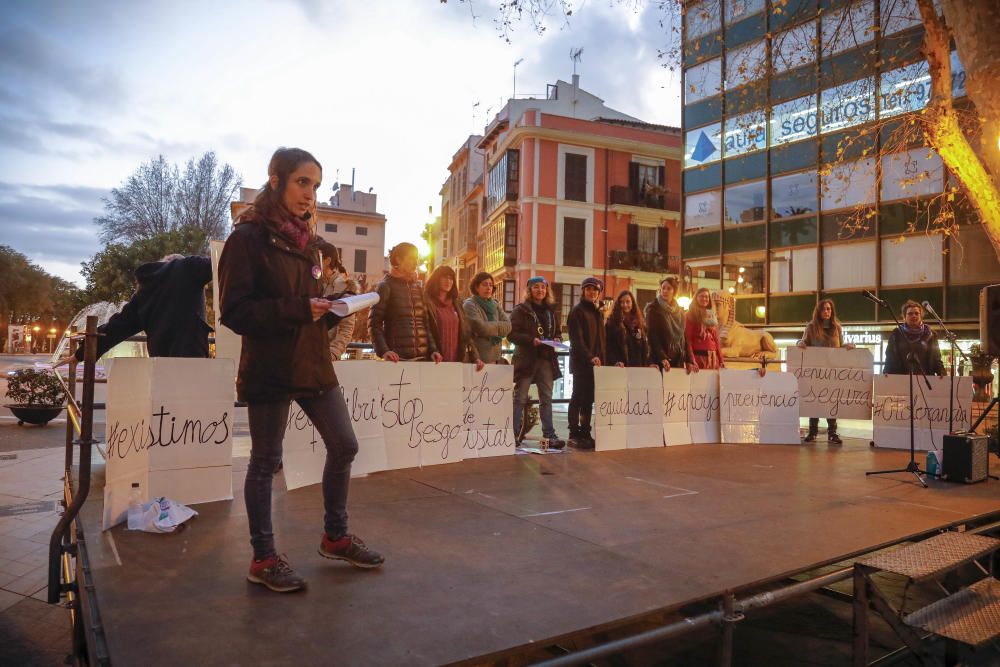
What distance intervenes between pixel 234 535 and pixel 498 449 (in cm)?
357

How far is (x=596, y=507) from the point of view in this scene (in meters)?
4.60

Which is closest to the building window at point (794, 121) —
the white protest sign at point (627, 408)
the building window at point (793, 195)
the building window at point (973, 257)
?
the building window at point (793, 195)

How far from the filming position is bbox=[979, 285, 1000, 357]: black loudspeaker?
273 inches

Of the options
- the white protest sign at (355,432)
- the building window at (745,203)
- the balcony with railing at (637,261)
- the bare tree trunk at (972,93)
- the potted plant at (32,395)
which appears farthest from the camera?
the balcony with railing at (637,261)

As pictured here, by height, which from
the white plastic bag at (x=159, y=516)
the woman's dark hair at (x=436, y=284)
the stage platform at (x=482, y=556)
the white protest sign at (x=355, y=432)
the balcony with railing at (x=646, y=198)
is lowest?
the stage platform at (x=482, y=556)

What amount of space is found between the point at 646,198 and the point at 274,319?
35.9 m

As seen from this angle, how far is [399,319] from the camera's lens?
623 centimetres

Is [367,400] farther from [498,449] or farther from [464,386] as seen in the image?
[498,449]

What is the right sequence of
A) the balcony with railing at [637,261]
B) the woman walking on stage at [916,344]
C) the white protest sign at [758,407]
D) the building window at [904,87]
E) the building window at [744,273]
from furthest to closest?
the balcony with railing at [637,261] → the building window at [744,273] → the building window at [904,87] → the white protest sign at [758,407] → the woman walking on stage at [916,344]

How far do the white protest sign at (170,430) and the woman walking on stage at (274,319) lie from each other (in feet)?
5.10

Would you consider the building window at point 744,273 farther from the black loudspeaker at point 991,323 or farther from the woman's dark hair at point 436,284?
the woman's dark hair at point 436,284

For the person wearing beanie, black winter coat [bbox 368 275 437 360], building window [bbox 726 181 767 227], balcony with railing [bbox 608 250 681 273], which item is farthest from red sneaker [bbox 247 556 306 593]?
balcony with railing [bbox 608 250 681 273]

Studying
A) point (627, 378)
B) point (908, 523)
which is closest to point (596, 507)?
point (908, 523)

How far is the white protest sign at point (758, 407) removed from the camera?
887 cm
